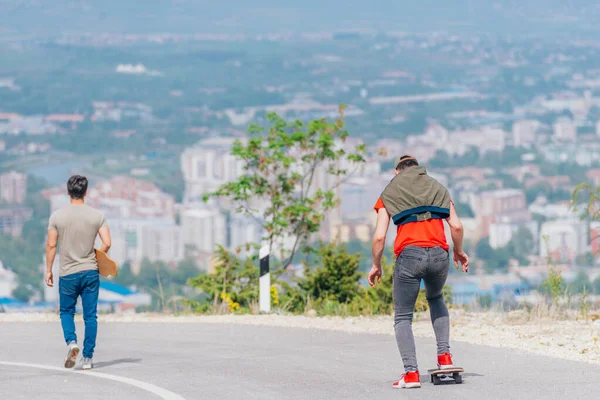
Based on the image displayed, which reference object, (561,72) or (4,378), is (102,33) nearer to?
(561,72)

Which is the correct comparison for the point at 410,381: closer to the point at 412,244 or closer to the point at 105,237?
the point at 412,244

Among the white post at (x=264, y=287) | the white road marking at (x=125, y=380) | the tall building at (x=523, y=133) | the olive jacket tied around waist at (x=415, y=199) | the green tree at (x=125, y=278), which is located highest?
the tall building at (x=523, y=133)

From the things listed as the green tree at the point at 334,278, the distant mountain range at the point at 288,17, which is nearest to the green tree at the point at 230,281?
the green tree at the point at 334,278

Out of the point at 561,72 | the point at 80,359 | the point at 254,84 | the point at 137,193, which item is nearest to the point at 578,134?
Result: the point at 561,72

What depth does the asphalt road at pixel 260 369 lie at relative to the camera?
7.82m

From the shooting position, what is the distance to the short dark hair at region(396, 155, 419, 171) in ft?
27.1

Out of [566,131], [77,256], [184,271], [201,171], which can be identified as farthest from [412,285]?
[566,131]

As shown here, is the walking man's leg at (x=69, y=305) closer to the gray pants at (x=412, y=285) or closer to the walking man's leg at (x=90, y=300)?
the walking man's leg at (x=90, y=300)

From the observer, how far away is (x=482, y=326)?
11.5 meters

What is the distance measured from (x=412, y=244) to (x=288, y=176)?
378 inches

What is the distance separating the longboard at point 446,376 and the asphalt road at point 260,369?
0.20 feet

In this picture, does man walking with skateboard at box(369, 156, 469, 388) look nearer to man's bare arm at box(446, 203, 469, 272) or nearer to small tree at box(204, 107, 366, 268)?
man's bare arm at box(446, 203, 469, 272)

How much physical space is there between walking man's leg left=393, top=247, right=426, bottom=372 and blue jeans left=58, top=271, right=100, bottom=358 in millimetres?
2358

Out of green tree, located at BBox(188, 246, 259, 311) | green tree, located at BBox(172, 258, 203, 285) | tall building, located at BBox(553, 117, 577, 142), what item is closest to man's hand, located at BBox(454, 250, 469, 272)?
green tree, located at BBox(188, 246, 259, 311)
